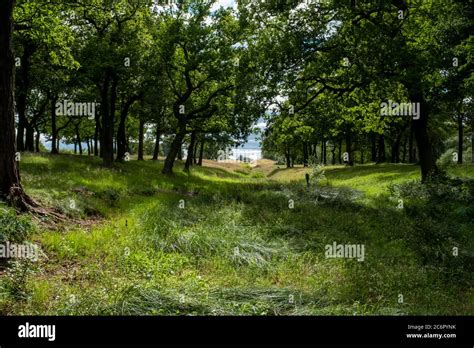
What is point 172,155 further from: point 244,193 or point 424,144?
point 424,144

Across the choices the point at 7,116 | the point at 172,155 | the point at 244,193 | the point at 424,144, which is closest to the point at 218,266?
the point at 7,116

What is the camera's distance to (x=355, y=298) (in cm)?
946

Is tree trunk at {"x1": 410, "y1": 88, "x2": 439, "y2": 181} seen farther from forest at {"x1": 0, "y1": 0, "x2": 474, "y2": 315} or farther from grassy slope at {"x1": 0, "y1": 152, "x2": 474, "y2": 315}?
grassy slope at {"x1": 0, "y1": 152, "x2": 474, "y2": 315}

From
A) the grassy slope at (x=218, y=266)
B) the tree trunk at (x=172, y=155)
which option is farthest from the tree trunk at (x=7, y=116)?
the tree trunk at (x=172, y=155)

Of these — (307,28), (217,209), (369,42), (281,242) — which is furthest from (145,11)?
(281,242)

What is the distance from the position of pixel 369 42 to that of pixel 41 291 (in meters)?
20.3

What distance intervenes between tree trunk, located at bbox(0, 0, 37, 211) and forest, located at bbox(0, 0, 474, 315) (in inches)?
1.5

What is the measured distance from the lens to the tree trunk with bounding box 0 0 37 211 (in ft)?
41.7

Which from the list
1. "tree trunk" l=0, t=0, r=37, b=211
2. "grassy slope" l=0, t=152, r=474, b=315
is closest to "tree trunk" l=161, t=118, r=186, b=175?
"grassy slope" l=0, t=152, r=474, b=315

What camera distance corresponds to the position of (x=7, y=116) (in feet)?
42.6

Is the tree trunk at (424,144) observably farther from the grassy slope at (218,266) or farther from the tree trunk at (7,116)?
the tree trunk at (7,116)

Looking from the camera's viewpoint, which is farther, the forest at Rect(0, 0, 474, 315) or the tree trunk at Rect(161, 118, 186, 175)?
the tree trunk at Rect(161, 118, 186, 175)
